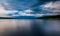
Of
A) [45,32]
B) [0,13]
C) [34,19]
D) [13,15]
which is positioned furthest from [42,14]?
[0,13]

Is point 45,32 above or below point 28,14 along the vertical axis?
below

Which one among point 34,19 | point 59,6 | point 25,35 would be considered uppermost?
point 59,6

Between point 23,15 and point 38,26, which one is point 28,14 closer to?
point 23,15

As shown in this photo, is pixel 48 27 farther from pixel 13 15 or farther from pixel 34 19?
pixel 13 15

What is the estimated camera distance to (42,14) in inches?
44.5

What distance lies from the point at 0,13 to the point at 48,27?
552 mm

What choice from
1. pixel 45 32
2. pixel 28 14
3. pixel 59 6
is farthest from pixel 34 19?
pixel 59 6

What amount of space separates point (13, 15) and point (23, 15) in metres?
0.11

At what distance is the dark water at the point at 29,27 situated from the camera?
1044mm

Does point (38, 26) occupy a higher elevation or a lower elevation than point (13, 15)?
lower

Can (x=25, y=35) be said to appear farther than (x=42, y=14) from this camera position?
No

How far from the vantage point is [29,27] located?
3.64 ft

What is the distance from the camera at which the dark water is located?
104 cm

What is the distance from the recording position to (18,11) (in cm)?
114
